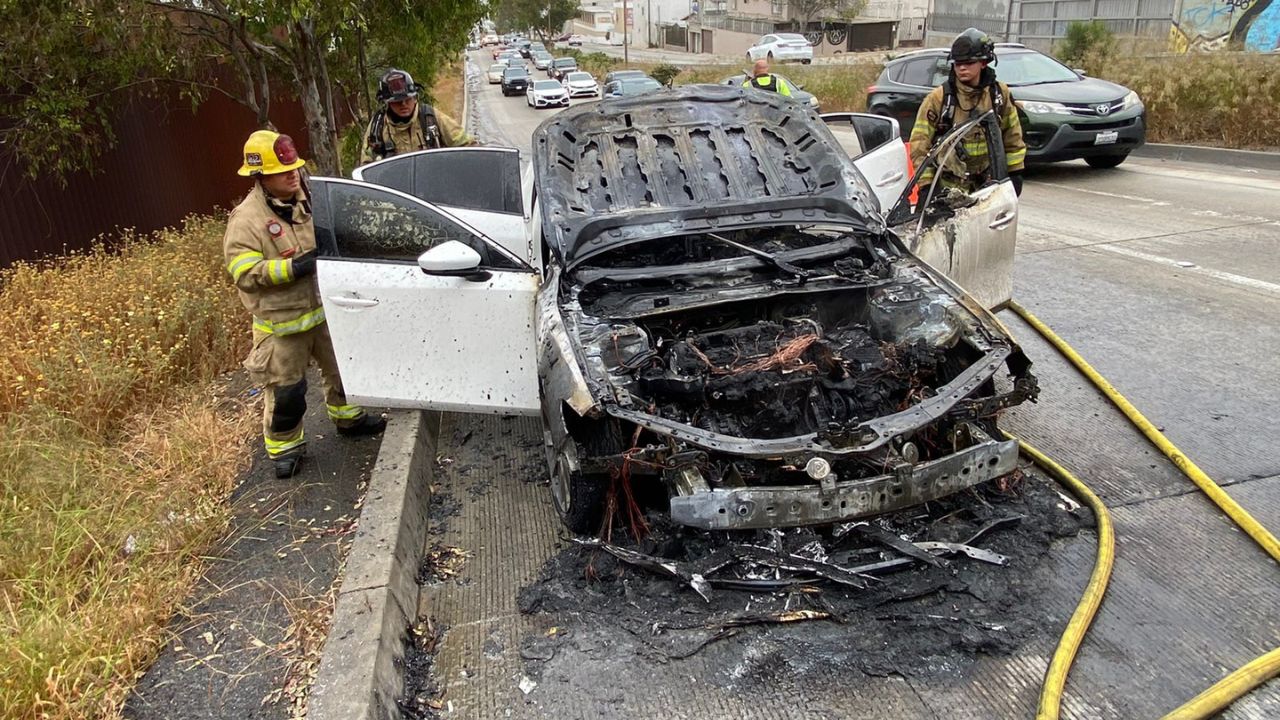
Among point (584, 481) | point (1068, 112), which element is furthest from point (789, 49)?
point (584, 481)

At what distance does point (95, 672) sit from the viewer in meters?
2.71

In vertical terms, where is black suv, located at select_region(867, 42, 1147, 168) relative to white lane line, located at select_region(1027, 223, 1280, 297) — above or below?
above

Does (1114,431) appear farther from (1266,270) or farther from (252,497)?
(252,497)

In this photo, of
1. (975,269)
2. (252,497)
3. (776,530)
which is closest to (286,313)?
(252,497)

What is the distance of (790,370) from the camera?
3.08 m

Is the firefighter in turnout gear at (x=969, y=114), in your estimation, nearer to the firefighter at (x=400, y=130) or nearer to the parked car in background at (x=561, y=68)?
the firefighter at (x=400, y=130)

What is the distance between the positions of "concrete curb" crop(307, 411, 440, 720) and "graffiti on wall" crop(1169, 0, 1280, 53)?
19.2 metres

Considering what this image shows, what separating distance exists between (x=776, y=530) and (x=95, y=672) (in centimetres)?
229

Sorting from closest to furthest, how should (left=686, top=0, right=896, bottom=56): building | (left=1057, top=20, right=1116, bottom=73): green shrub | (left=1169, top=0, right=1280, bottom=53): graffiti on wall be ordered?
1. (left=1057, top=20, right=1116, bottom=73): green shrub
2. (left=1169, top=0, right=1280, bottom=53): graffiti on wall
3. (left=686, top=0, right=896, bottom=56): building

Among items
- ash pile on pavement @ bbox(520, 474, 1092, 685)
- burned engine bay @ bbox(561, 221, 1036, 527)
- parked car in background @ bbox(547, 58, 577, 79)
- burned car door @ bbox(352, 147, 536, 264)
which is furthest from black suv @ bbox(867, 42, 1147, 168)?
parked car in background @ bbox(547, 58, 577, 79)

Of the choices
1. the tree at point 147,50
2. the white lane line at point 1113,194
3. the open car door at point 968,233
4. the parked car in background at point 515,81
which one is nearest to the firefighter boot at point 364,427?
the tree at point 147,50

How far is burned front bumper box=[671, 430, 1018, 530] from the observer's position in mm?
2789

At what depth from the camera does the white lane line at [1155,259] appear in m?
5.92

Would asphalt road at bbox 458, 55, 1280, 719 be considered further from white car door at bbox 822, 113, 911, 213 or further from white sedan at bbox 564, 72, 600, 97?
white sedan at bbox 564, 72, 600, 97
